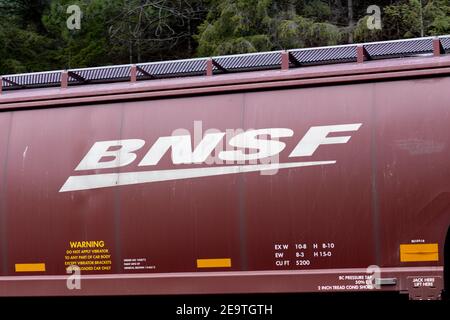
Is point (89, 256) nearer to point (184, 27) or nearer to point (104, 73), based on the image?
point (104, 73)

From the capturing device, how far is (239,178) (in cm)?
605

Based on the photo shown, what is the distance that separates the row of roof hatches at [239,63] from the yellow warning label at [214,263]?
190cm

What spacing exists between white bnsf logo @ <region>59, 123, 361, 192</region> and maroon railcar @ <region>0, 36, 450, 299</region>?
0.04ft

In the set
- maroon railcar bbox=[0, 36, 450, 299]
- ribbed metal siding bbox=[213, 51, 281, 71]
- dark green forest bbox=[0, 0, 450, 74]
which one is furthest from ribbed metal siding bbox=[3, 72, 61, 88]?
dark green forest bbox=[0, 0, 450, 74]

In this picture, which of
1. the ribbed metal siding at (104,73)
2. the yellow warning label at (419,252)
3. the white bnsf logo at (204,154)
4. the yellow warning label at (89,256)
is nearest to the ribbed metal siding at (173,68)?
the ribbed metal siding at (104,73)

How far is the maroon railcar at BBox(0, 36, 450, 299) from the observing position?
574 centimetres

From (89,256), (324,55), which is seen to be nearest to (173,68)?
(324,55)

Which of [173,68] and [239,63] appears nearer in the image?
[239,63]

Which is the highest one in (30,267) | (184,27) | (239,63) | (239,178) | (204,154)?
(184,27)

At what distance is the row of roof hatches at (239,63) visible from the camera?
6.52m

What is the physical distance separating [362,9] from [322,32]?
466 centimetres

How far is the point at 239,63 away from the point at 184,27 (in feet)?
45.8

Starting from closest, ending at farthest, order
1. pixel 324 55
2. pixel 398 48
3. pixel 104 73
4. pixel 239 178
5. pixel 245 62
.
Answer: pixel 239 178, pixel 398 48, pixel 324 55, pixel 245 62, pixel 104 73

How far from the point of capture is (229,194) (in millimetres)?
6066
